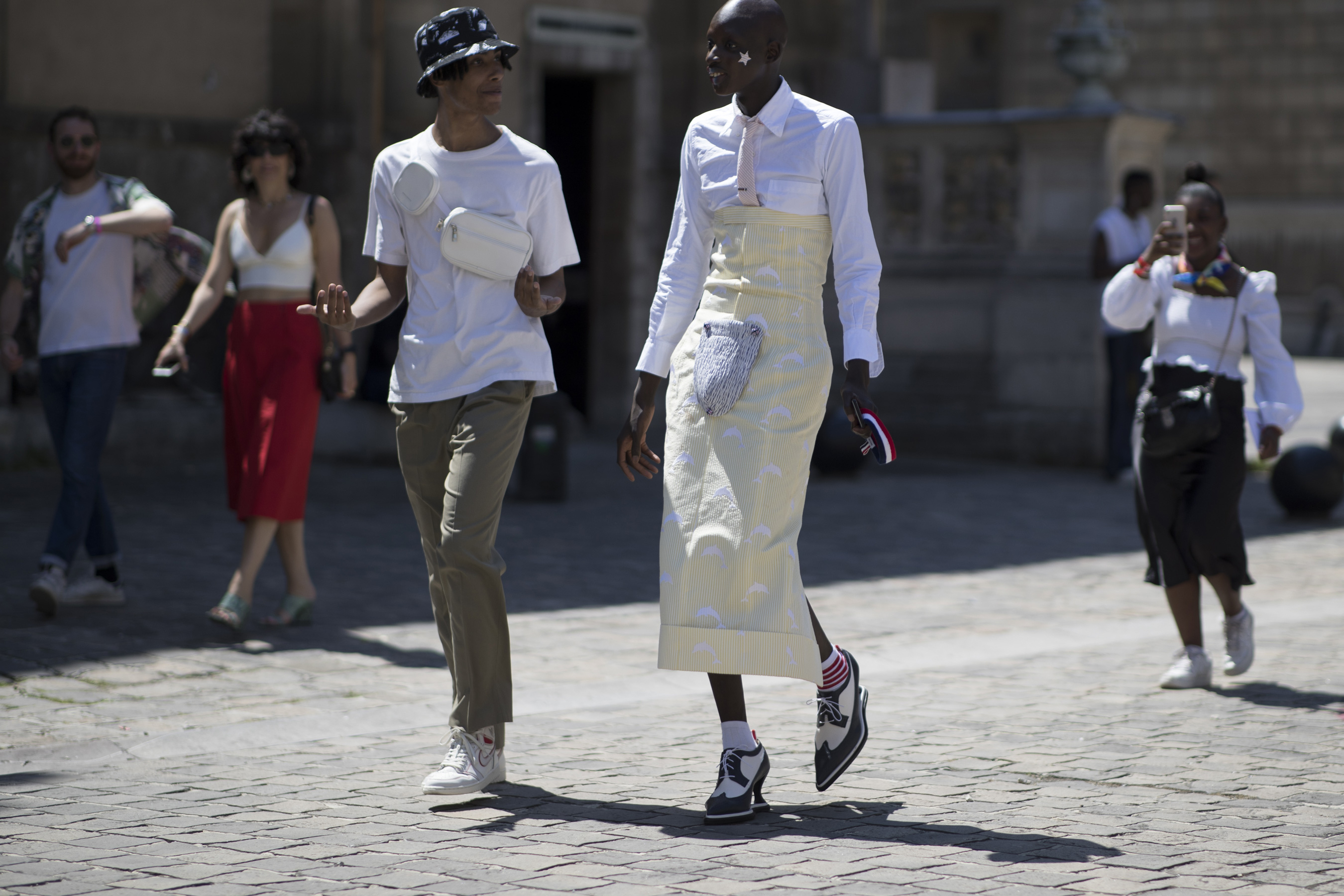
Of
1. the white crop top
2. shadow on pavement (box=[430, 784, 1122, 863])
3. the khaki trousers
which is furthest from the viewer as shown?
the white crop top

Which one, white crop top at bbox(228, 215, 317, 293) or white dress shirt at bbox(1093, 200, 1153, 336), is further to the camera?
white dress shirt at bbox(1093, 200, 1153, 336)

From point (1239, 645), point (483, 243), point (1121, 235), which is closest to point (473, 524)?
point (483, 243)

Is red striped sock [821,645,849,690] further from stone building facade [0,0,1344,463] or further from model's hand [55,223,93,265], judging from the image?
stone building facade [0,0,1344,463]

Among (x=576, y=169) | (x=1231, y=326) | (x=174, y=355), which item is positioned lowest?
(x=174, y=355)

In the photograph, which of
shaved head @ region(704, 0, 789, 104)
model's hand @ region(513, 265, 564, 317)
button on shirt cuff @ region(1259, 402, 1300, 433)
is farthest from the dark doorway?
shaved head @ region(704, 0, 789, 104)

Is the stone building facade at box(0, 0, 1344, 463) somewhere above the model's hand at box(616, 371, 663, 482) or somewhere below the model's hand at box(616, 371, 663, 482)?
above

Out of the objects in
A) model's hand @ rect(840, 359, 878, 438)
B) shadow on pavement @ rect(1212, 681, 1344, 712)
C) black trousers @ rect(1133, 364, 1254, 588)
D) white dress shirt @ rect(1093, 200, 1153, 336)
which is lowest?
shadow on pavement @ rect(1212, 681, 1344, 712)

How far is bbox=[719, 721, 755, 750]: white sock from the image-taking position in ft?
15.6

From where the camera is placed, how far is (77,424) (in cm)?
750

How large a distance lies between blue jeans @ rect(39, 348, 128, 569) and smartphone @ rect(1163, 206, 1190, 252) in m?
4.06

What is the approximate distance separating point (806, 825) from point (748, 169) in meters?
1.65

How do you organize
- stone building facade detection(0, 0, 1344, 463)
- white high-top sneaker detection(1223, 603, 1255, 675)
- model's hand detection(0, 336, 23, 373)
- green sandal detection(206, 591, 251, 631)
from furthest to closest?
stone building facade detection(0, 0, 1344, 463), model's hand detection(0, 336, 23, 373), green sandal detection(206, 591, 251, 631), white high-top sneaker detection(1223, 603, 1255, 675)

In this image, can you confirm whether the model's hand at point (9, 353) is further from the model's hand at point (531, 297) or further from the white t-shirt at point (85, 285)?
the model's hand at point (531, 297)

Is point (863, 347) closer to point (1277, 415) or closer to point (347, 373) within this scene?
point (1277, 415)
